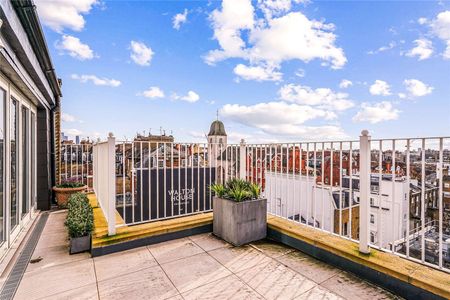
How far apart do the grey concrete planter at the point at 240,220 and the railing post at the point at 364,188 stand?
Answer: 1.21m

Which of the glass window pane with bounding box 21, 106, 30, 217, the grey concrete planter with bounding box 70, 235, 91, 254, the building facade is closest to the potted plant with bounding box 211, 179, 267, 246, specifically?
the grey concrete planter with bounding box 70, 235, 91, 254

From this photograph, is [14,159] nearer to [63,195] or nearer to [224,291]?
[63,195]

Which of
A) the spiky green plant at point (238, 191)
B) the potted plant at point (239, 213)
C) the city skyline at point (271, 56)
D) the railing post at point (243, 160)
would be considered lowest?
the potted plant at point (239, 213)

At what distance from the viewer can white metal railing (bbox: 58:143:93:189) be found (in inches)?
241

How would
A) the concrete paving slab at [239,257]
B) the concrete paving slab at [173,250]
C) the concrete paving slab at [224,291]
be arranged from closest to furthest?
the concrete paving slab at [224,291]
the concrete paving slab at [239,257]
the concrete paving slab at [173,250]

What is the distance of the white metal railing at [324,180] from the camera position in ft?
6.50

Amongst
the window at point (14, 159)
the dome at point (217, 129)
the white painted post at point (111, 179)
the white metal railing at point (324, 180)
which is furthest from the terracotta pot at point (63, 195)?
the dome at point (217, 129)

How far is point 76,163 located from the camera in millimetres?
6281

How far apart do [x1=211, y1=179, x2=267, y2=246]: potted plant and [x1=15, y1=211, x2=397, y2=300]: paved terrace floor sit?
6.0 inches

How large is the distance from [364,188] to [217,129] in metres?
35.8

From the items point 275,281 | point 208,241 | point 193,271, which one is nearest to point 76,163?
point 208,241

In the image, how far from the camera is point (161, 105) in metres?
12.8

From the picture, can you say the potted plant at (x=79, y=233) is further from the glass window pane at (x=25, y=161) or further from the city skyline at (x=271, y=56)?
the glass window pane at (x=25, y=161)

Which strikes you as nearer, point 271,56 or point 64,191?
point 64,191
